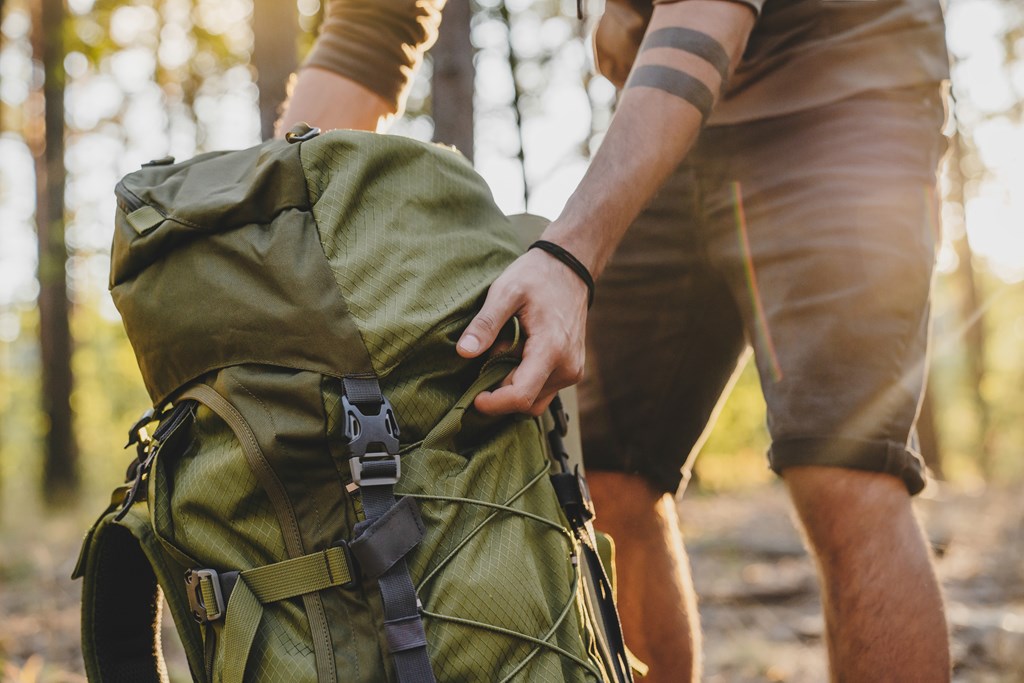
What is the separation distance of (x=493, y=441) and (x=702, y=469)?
47.9 feet

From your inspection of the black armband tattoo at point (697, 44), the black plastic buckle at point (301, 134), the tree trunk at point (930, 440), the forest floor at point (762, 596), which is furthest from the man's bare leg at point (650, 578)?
the tree trunk at point (930, 440)

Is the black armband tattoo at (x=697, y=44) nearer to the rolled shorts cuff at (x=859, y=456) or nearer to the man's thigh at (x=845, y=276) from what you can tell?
the man's thigh at (x=845, y=276)

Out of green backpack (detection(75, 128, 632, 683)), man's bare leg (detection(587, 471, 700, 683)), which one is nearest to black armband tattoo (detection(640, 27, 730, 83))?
green backpack (detection(75, 128, 632, 683))

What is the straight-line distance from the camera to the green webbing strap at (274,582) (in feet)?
3.83

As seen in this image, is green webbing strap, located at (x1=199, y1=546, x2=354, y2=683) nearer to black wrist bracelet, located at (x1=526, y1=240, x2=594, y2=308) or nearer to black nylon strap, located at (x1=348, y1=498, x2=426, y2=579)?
black nylon strap, located at (x1=348, y1=498, x2=426, y2=579)

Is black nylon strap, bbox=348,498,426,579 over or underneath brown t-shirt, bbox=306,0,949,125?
underneath

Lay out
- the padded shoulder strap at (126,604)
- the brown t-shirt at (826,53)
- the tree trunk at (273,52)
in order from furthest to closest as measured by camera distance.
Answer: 1. the tree trunk at (273,52)
2. the brown t-shirt at (826,53)
3. the padded shoulder strap at (126,604)

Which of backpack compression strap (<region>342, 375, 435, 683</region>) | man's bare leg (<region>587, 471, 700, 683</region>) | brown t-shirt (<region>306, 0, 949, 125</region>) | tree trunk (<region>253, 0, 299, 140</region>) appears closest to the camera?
backpack compression strap (<region>342, 375, 435, 683</region>)

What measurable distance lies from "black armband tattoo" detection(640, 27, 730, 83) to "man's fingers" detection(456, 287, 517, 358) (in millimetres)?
607

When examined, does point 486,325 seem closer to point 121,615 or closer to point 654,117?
point 654,117

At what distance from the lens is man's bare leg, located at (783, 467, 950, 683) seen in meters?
1.49

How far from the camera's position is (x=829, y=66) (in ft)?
5.61

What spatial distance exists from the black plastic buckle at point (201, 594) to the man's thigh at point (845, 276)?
1.04 meters

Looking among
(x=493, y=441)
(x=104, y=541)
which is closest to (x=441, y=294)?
(x=493, y=441)
